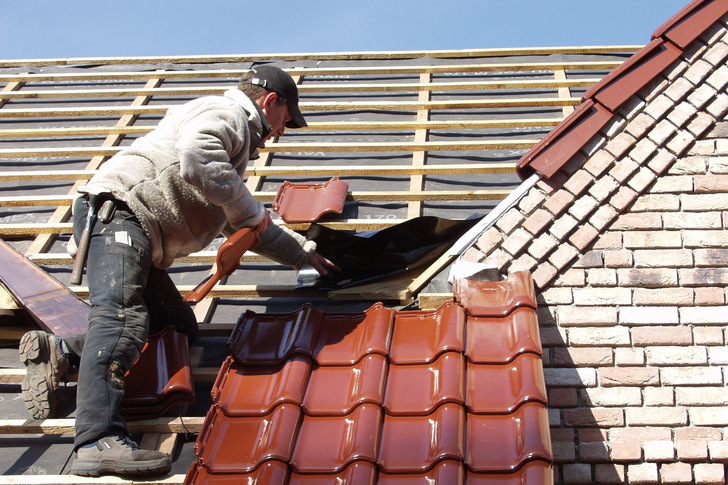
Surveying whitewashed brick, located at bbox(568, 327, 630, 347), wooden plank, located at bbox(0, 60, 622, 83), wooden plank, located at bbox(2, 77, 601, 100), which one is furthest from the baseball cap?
wooden plank, located at bbox(0, 60, 622, 83)

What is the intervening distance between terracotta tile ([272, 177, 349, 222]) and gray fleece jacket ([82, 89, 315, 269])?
1.02m

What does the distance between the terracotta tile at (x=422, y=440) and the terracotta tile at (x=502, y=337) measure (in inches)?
12.1

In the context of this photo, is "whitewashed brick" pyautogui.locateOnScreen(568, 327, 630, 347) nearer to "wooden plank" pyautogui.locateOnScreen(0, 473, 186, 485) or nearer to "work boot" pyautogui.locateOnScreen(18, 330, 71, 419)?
"wooden plank" pyautogui.locateOnScreen(0, 473, 186, 485)

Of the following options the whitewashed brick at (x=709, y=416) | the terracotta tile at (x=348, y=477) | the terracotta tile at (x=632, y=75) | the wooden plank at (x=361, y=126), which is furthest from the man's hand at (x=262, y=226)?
the wooden plank at (x=361, y=126)

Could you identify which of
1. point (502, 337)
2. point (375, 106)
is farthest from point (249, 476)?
point (375, 106)

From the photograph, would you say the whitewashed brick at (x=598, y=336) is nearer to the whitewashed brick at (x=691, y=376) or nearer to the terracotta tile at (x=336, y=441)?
the whitewashed brick at (x=691, y=376)

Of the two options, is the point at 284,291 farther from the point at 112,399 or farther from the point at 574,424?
the point at 574,424

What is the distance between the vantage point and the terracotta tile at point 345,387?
3.06m

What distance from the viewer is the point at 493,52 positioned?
7371mm

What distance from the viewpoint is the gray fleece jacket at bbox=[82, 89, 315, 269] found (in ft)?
11.4

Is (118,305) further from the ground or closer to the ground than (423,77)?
closer to the ground

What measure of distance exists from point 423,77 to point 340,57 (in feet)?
3.00

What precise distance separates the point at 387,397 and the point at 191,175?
1.23 meters

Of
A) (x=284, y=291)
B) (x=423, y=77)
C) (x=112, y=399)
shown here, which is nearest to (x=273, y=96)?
(x=284, y=291)
